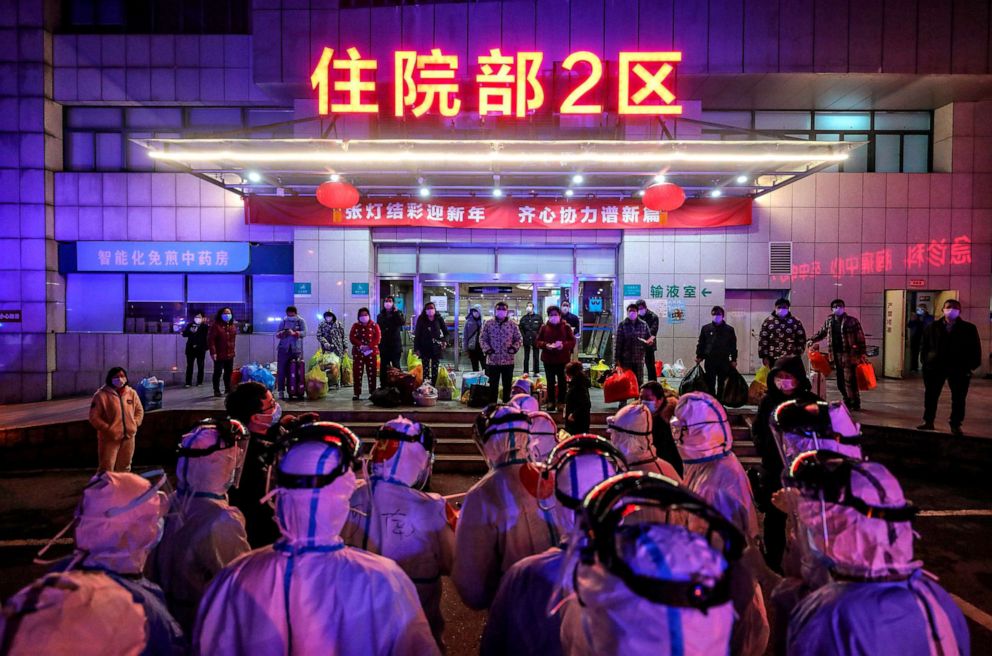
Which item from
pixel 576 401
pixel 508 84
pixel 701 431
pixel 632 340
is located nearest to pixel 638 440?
pixel 701 431

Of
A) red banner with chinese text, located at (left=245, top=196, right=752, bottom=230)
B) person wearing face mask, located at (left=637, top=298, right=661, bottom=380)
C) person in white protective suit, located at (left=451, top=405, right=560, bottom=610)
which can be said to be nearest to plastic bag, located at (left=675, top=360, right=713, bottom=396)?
person wearing face mask, located at (left=637, top=298, right=661, bottom=380)

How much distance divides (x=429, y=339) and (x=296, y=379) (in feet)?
8.77

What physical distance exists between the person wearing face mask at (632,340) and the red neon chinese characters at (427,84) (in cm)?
517

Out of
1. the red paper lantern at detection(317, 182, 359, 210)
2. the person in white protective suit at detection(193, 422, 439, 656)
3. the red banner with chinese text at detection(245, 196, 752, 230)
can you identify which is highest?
the red banner with chinese text at detection(245, 196, 752, 230)

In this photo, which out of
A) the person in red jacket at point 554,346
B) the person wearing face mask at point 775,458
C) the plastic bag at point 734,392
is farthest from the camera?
the person in red jacket at point 554,346

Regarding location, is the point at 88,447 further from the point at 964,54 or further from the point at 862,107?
the point at 964,54

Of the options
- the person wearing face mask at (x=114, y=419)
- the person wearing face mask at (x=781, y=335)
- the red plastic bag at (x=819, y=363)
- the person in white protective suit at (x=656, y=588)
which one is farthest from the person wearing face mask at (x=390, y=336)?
the person in white protective suit at (x=656, y=588)

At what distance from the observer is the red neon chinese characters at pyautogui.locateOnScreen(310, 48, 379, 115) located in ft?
33.9

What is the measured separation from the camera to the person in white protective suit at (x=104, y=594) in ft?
4.28

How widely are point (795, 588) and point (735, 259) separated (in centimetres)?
1279

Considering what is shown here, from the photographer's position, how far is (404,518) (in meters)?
2.46

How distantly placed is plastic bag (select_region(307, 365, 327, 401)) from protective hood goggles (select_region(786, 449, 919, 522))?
30.9 ft

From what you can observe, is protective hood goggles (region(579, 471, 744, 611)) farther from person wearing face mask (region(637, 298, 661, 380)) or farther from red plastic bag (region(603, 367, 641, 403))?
person wearing face mask (region(637, 298, 661, 380))

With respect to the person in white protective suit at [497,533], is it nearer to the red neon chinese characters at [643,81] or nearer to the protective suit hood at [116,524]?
the protective suit hood at [116,524]
